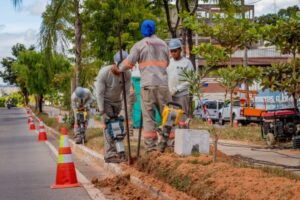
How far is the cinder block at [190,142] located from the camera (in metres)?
9.71

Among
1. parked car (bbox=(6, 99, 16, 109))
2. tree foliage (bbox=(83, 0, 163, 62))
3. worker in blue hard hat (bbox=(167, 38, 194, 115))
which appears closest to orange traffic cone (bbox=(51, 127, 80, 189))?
worker in blue hard hat (bbox=(167, 38, 194, 115))

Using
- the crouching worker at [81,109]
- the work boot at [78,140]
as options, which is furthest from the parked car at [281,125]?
the work boot at [78,140]

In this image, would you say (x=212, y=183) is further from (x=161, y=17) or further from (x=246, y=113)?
(x=161, y=17)

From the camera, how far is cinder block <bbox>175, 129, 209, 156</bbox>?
9711 millimetres

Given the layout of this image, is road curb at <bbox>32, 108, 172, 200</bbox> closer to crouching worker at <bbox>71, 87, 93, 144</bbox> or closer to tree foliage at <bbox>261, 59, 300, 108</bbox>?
crouching worker at <bbox>71, 87, 93, 144</bbox>

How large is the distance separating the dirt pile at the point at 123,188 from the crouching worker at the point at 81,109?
734cm

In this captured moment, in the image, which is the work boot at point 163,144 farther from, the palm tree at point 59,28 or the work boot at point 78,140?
the palm tree at point 59,28

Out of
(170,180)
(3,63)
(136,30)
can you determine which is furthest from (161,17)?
(3,63)

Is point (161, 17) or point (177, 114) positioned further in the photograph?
point (161, 17)

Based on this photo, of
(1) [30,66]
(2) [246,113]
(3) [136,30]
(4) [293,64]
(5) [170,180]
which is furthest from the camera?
(1) [30,66]

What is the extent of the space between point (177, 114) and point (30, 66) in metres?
50.5

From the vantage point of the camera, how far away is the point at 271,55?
2601 inches

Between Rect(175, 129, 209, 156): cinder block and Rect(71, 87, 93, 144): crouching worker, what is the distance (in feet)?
26.5

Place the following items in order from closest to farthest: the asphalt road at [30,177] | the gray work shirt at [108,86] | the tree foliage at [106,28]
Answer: the asphalt road at [30,177], the gray work shirt at [108,86], the tree foliage at [106,28]
